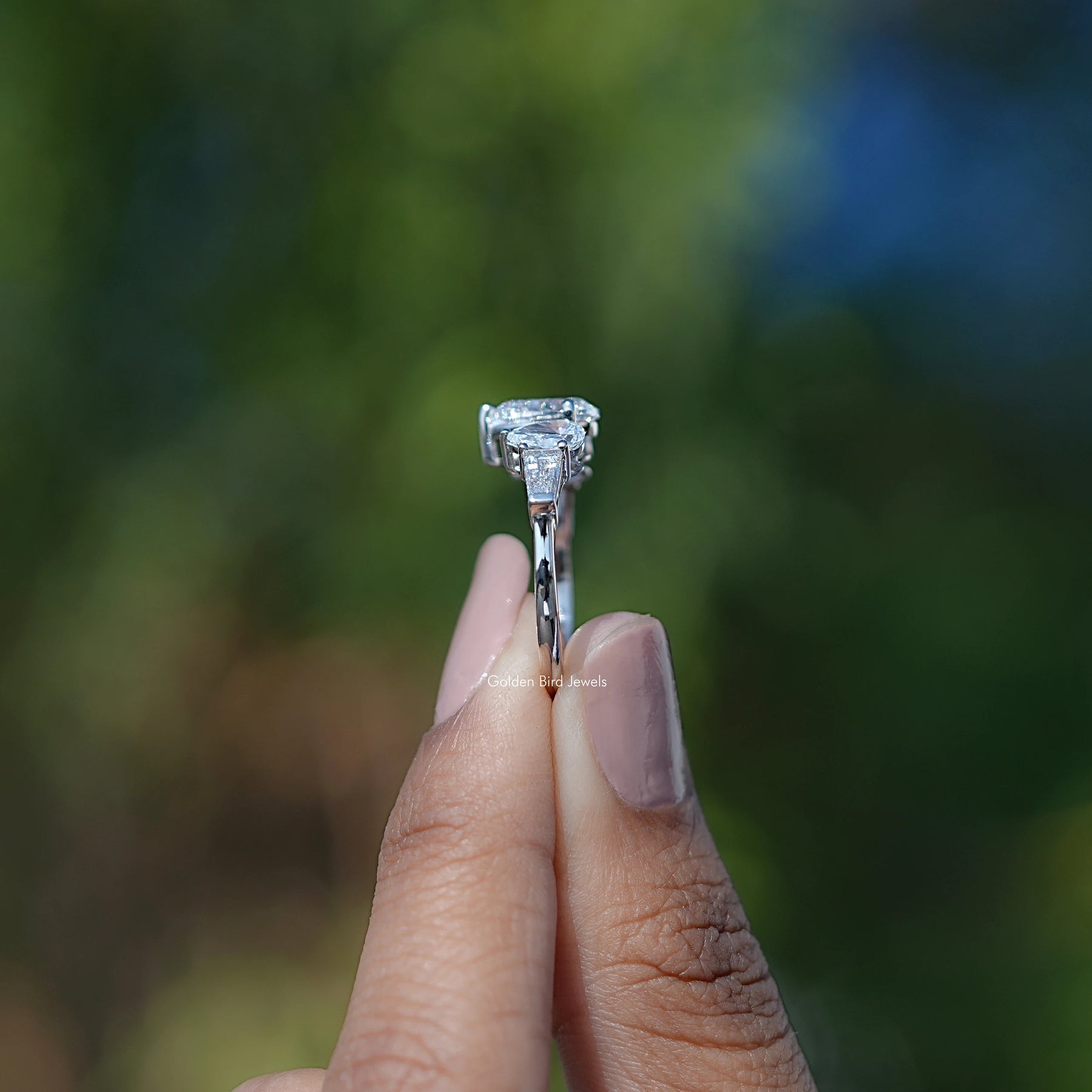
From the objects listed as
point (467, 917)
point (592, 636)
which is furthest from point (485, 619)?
point (467, 917)

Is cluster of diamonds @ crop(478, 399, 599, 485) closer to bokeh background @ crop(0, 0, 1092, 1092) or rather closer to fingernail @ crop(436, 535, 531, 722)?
fingernail @ crop(436, 535, 531, 722)

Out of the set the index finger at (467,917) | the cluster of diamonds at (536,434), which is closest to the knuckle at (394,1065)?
the index finger at (467,917)

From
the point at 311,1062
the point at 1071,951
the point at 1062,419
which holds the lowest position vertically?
the point at 311,1062

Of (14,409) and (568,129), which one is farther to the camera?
(14,409)

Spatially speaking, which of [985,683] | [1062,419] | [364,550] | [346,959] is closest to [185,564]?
[364,550]

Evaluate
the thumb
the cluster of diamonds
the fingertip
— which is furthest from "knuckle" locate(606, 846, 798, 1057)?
the cluster of diamonds

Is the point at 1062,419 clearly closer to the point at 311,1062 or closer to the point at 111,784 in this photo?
the point at 311,1062

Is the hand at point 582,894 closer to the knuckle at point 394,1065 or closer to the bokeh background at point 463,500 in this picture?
the knuckle at point 394,1065
